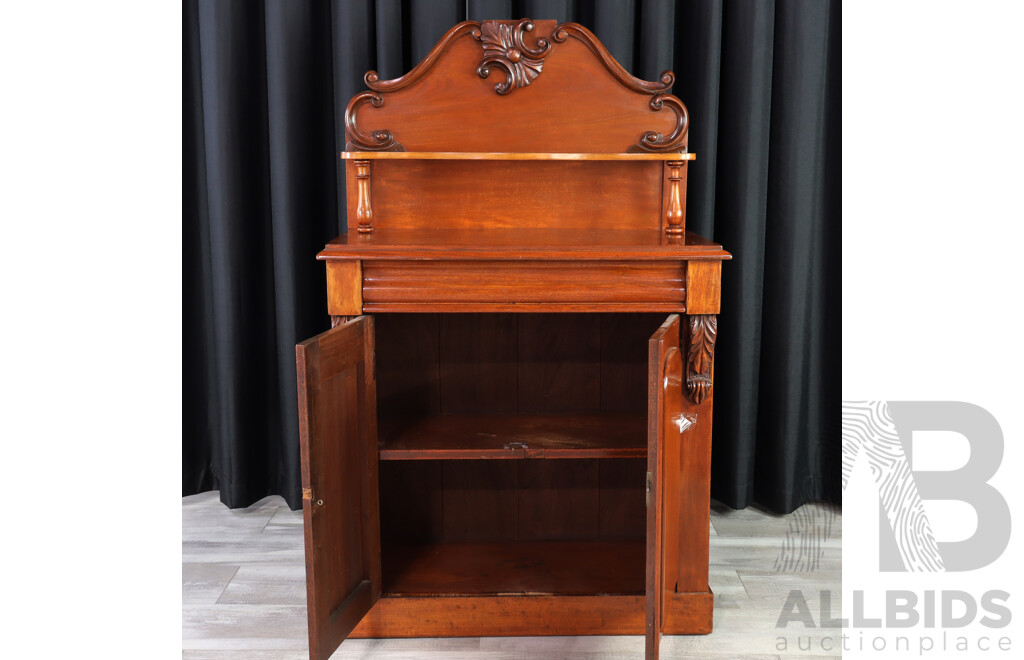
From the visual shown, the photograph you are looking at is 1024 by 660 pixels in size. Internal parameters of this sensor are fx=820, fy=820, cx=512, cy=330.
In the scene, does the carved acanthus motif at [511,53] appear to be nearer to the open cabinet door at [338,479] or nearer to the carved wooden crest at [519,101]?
the carved wooden crest at [519,101]

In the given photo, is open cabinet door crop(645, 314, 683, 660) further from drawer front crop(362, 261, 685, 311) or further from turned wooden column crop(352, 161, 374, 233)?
turned wooden column crop(352, 161, 374, 233)

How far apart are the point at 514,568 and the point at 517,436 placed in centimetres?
35

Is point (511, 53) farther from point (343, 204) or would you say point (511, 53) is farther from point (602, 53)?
point (343, 204)

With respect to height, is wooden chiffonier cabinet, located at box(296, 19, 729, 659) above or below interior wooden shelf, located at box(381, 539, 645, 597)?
above

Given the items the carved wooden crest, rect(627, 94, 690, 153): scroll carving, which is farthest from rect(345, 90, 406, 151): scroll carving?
rect(627, 94, 690, 153): scroll carving

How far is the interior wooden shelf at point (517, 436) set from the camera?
193cm

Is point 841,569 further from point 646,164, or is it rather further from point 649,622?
point 646,164

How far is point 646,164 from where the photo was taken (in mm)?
2111

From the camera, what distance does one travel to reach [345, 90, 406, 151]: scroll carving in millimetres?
2047

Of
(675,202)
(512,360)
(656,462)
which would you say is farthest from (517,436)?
(675,202)

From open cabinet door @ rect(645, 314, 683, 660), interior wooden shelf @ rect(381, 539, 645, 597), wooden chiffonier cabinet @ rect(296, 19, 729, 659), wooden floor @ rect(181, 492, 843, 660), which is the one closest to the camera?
open cabinet door @ rect(645, 314, 683, 660)

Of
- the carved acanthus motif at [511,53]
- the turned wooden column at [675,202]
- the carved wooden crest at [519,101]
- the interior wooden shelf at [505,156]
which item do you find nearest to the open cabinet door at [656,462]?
the turned wooden column at [675,202]

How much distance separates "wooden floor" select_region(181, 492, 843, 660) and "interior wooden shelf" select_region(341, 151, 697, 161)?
3.67 feet

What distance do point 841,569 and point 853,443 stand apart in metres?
0.44
